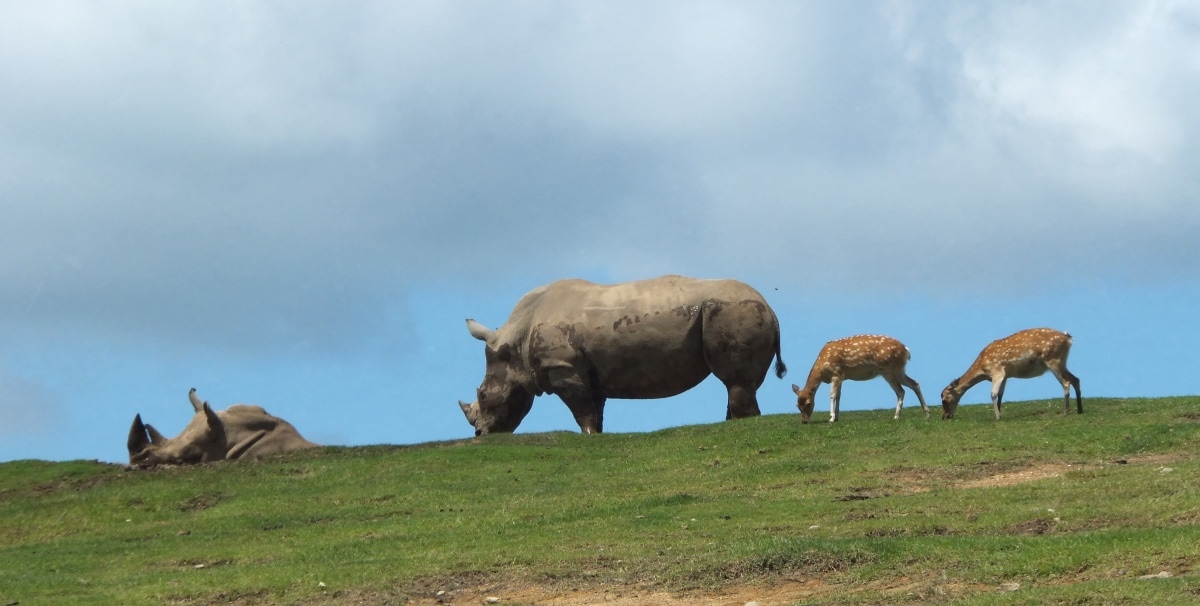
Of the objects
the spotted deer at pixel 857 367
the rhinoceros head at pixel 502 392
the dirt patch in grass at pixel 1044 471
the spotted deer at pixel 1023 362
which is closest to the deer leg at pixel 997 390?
the spotted deer at pixel 1023 362

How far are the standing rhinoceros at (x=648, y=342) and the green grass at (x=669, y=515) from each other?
4.04 meters

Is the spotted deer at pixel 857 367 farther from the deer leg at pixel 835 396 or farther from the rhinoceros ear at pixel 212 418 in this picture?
the rhinoceros ear at pixel 212 418

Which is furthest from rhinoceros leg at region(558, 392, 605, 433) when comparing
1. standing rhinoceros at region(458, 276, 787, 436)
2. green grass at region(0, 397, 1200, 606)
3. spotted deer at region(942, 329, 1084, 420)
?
spotted deer at region(942, 329, 1084, 420)

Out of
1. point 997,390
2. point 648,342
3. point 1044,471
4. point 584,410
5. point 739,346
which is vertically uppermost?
point 648,342

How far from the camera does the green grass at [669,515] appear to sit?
52.6 ft

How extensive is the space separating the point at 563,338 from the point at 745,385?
411cm

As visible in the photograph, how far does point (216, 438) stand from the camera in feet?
118

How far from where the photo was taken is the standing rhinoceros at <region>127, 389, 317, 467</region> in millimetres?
35344

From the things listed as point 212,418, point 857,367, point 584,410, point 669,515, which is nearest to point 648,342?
point 584,410

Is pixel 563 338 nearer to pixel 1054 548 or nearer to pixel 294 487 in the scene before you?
pixel 294 487

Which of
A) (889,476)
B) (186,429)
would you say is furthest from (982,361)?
(186,429)

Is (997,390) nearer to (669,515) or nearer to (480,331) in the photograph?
(669,515)

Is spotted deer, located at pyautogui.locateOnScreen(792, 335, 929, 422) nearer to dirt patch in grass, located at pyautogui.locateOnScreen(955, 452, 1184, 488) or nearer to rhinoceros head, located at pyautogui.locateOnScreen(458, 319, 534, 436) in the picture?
dirt patch in grass, located at pyautogui.locateOnScreen(955, 452, 1184, 488)

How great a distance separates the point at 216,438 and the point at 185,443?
0.68 metres
